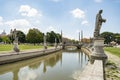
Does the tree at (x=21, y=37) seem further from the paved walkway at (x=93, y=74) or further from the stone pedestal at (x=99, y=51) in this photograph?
the paved walkway at (x=93, y=74)

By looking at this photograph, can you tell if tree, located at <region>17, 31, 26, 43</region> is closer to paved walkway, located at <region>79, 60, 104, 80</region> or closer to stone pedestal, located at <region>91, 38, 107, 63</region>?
stone pedestal, located at <region>91, 38, 107, 63</region>

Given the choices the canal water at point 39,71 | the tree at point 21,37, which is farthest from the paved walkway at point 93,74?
the tree at point 21,37

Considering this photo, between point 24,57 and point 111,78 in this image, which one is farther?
point 24,57

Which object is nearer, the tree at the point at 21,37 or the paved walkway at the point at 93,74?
the paved walkway at the point at 93,74

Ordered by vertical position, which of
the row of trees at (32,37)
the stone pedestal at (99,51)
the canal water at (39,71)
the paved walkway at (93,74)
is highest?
the row of trees at (32,37)

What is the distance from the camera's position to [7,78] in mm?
12883

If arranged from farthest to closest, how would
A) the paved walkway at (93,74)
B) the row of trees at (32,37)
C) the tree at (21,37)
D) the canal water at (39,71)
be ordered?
the tree at (21,37)
the row of trees at (32,37)
the canal water at (39,71)
the paved walkway at (93,74)

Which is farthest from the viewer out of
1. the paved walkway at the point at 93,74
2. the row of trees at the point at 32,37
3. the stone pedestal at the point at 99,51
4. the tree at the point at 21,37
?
the tree at the point at 21,37

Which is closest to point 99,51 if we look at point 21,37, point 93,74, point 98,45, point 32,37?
point 98,45

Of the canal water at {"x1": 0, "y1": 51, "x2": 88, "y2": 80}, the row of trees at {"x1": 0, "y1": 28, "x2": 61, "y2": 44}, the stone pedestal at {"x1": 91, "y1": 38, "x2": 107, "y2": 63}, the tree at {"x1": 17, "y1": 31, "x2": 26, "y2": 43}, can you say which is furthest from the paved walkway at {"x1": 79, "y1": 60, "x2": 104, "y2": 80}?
the tree at {"x1": 17, "y1": 31, "x2": 26, "y2": 43}

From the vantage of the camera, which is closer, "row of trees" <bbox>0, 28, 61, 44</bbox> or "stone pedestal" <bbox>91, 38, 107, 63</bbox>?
"stone pedestal" <bbox>91, 38, 107, 63</bbox>

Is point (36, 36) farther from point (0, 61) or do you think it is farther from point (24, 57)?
point (0, 61)

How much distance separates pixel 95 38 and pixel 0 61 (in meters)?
11.2

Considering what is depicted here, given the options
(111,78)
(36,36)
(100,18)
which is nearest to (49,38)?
(36,36)
